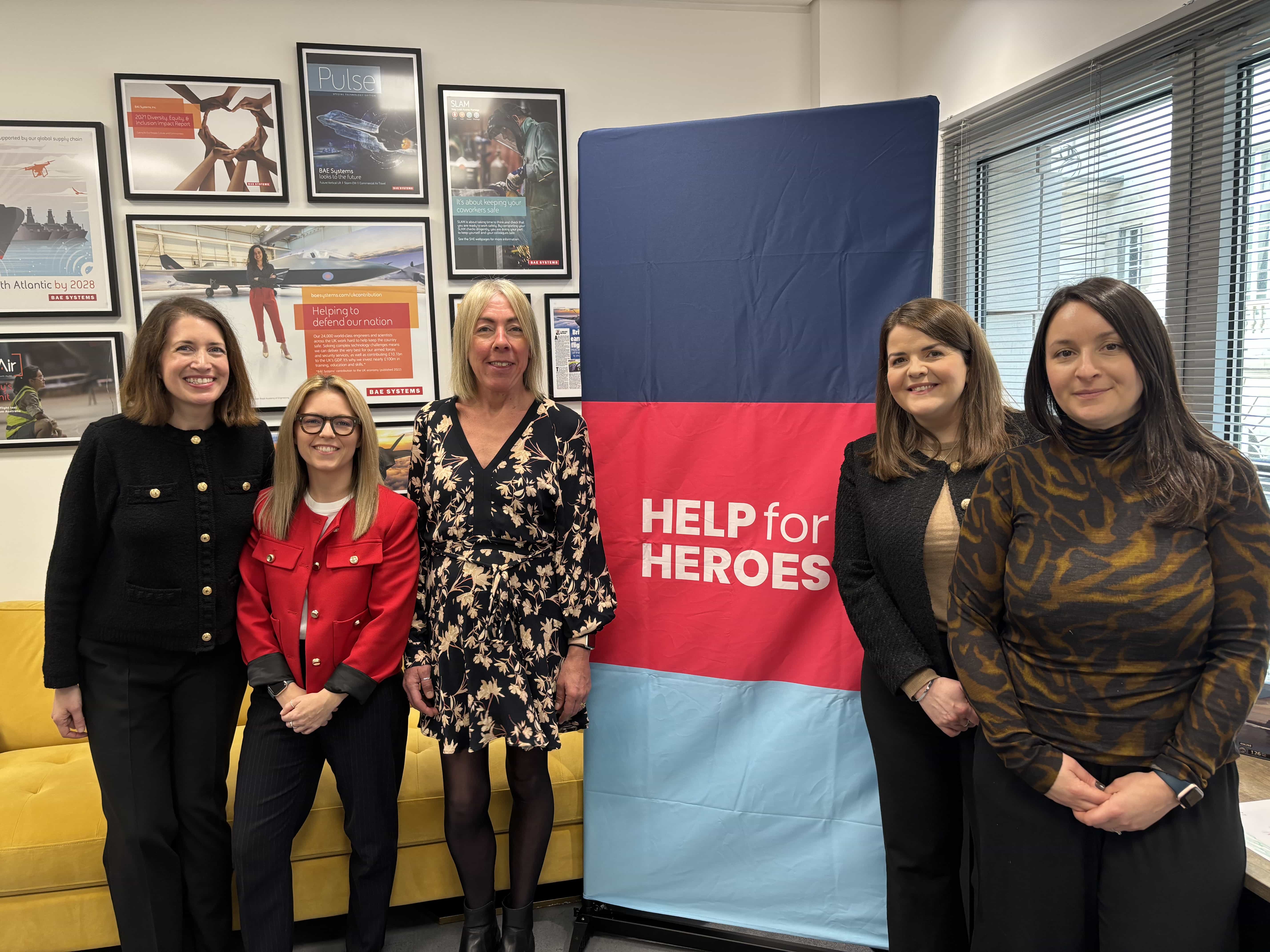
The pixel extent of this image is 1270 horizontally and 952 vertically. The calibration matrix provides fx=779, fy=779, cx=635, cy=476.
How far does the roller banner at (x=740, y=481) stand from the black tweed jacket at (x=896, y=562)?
0.20 meters

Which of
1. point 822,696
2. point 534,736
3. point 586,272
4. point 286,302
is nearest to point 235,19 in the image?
point 286,302

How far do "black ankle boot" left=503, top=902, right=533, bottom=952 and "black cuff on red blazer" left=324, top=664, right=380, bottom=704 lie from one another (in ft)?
2.14

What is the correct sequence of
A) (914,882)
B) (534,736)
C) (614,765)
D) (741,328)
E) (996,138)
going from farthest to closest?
(996,138) < (614,765) < (741,328) < (534,736) < (914,882)

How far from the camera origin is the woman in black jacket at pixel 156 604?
168cm

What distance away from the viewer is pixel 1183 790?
1.13m

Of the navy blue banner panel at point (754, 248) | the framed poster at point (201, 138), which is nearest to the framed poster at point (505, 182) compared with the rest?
the framed poster at point (201, 138)

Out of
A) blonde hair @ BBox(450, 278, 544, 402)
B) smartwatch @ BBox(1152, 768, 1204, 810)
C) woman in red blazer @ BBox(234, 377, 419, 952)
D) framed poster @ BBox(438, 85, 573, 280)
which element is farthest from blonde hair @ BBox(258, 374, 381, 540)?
smartwatch @ BBox(1152, 768, 1204, 810)

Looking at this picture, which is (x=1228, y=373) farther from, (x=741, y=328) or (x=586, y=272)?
(x=586, y=272)

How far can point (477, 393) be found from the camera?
72.9 inches

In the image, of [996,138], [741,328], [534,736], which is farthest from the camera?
[996,138]

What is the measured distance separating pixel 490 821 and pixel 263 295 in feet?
6.85

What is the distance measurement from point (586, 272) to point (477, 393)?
42cm

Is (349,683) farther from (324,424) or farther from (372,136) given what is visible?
(372,136)

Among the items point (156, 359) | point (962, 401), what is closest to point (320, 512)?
point (156, 359)
